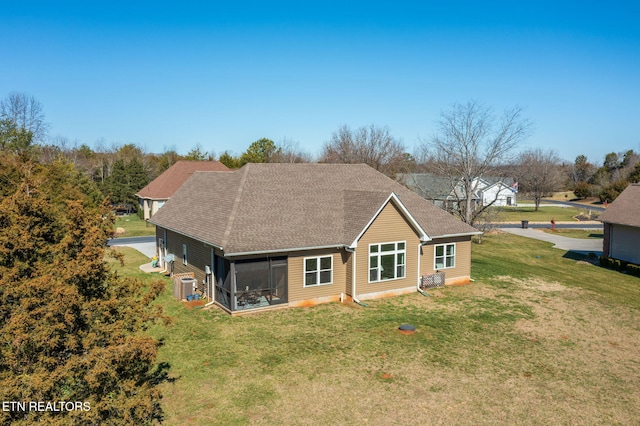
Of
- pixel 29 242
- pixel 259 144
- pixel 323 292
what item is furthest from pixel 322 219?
pixel 259 144

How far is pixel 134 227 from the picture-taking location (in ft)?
159

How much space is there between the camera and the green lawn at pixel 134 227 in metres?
44.3

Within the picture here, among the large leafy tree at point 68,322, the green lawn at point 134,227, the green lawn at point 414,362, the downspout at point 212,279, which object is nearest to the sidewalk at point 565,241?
the green lawn at point 414,362

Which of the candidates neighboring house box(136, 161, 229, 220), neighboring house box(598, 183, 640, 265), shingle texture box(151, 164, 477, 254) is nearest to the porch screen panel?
shingle texture box(151, 164, 477, 254)

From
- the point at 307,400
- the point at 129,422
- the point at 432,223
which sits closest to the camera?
the point at 129,422

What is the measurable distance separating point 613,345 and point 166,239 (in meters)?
23.6

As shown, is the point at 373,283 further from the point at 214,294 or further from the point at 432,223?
the point at 214,294

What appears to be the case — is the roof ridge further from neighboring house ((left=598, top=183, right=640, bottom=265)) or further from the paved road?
the paved road

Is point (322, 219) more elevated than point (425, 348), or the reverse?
point (322, 219)

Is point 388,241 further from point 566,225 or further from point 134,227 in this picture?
point 566,225

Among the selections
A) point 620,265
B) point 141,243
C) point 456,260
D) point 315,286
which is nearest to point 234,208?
point 315,286

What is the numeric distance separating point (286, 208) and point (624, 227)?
86.8 feet

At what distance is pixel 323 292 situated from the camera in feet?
71.4

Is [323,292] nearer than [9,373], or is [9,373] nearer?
[9,373]
